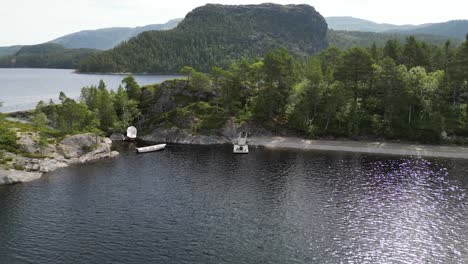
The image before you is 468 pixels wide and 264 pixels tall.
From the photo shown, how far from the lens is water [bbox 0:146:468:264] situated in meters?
57.2

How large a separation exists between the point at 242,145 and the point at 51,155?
59248mm

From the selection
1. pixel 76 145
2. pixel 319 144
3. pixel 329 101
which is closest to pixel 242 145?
pixel 319 144

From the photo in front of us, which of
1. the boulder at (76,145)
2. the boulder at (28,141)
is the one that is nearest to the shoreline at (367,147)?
the boulder at (76,145)

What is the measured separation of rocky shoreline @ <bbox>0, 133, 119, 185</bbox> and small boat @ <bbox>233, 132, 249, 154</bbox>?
127ft

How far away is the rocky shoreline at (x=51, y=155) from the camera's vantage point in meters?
93.8

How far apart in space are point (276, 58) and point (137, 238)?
101 meters

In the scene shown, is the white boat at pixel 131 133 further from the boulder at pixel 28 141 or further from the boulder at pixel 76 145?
the boulder at pixel 28 141

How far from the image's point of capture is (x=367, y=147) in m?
125

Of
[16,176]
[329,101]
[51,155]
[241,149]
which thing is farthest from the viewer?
[329,101]

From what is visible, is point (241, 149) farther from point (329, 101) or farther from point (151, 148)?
point (329, 101)

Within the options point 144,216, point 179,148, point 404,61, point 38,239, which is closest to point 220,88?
point 179,148

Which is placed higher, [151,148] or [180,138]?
[180,138]

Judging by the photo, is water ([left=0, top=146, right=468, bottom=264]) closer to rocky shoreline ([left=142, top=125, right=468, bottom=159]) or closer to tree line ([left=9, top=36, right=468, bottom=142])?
rocky shoreline ([left=142, top=125, right=468, bottom=159])

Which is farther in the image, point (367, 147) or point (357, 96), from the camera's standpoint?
point (357, 96)
